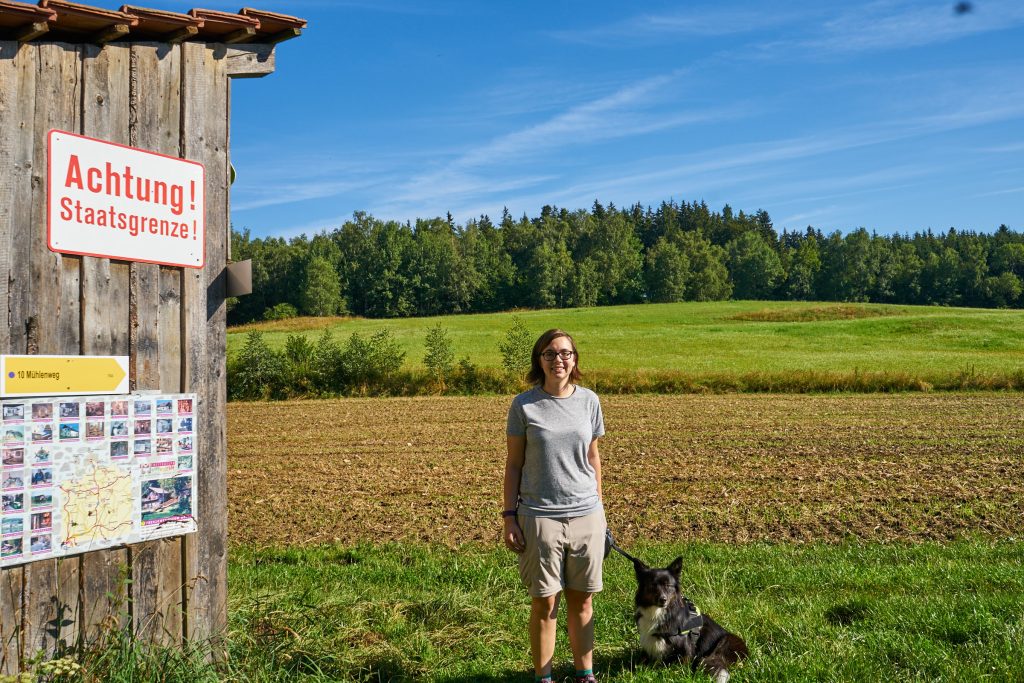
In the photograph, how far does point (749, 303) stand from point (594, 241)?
41.1 metres

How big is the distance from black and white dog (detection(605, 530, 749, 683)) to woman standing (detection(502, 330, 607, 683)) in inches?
11.2

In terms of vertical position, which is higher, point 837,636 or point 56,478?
point 56,478

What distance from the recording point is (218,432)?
4.81 m

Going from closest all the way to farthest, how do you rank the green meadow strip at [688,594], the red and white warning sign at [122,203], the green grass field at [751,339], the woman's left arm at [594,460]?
1. the red and white warning sign at [122,203]
2. the woman's left arm at [594,460]
3. the green meadow strip at [688,594]
4. the green grass field at [751,339]

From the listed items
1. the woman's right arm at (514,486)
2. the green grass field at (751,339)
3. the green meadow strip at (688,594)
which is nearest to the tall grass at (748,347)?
the green grass field at (751,339)

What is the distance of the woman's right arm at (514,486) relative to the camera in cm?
438

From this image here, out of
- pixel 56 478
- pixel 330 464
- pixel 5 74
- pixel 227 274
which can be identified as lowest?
pixel 330 464

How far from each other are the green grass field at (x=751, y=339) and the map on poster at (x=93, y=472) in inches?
1089

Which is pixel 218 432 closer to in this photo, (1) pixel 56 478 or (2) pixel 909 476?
(1) pixel 56 478

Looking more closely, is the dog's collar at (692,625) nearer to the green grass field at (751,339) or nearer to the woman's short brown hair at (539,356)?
the woman's short brown hair at (539,356)

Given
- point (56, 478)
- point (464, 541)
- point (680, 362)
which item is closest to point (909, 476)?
point (464, 541)

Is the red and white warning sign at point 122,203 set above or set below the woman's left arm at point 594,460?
above

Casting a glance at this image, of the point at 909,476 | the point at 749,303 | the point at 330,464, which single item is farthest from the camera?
the point at 749,303

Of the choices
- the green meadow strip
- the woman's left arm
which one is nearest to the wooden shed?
the green meadow strip
